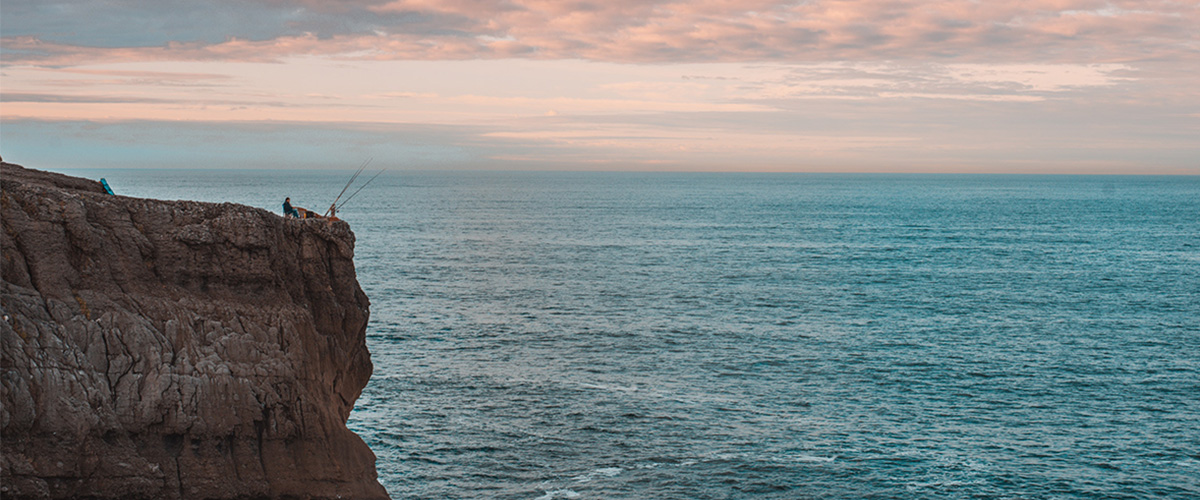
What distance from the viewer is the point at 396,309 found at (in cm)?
6725

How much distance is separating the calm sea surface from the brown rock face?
12.0 meters

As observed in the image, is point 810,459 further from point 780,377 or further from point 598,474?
point 780,377

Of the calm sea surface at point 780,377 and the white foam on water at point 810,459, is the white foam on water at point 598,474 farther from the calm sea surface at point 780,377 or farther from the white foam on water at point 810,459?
the white foam on water at point 810,459

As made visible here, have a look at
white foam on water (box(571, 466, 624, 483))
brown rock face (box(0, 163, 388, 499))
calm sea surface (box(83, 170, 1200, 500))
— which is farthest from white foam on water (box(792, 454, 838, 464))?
brown rock face (box(0, 163, 388, 499))

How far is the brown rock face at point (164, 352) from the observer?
1970cm

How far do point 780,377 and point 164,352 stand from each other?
34808 millimetres

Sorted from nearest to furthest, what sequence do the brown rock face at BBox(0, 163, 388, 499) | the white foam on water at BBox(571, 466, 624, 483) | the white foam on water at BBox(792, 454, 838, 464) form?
the brown rock face at BBox(0, 163, 388, 499)
the white foam on water at BBox(571, 466, 624, 483)
the white foam on water at BBox(792, 454, 838, 464)

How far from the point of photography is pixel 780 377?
49688 mm

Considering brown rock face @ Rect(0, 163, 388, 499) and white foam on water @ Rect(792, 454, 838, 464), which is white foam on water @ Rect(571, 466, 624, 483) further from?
brown rock face @ Rect(0, 163, 388, 499)

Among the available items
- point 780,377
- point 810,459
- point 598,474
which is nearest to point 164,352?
point 598,474

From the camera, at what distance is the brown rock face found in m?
19.7

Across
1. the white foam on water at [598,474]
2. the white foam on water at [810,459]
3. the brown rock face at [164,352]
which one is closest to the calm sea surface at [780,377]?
the white foam on water at [598,474]

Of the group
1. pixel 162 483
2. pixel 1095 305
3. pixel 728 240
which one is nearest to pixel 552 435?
pixel 162 483

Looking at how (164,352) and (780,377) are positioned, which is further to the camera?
(780,377)
